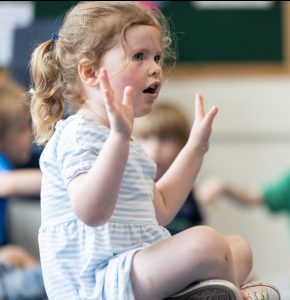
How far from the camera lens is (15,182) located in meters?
1.86

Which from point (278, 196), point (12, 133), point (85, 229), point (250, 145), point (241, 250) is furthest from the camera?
point (250, 145)

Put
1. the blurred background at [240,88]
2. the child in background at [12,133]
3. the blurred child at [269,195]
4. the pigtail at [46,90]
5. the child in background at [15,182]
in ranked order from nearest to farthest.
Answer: the pigtail at [46,90], the child in background at [15,182], the child in background at [12,133], the blurred child at [269,195], the blurred background at [240,88]

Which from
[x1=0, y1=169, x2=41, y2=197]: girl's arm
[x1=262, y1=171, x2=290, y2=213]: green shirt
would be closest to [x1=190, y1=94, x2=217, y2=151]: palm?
[x1=0, y1=169, x2=41, y2=197]: girl's arm

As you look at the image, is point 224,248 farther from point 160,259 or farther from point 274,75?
point 274,75

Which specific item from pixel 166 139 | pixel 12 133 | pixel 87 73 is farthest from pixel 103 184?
pixel 166 139

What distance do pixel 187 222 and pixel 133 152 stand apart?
1.00 meters

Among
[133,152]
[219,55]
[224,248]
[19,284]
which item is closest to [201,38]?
[219,55]

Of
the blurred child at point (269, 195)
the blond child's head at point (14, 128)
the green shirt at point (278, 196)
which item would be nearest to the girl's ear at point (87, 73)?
the blond child's head at point (14, 128)

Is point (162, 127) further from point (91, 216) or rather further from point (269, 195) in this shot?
point (91, 216)

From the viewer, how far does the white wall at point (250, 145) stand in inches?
101

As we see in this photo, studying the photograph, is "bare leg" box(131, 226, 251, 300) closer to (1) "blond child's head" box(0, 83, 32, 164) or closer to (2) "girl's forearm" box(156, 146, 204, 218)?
(2) "girl's forearm" box(156, 146, 204, 218)

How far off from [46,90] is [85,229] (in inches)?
9.4

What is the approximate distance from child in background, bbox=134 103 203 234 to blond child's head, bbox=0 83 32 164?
34 centimetres

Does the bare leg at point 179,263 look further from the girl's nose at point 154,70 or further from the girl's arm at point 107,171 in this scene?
the girl's nose at point 154,70
